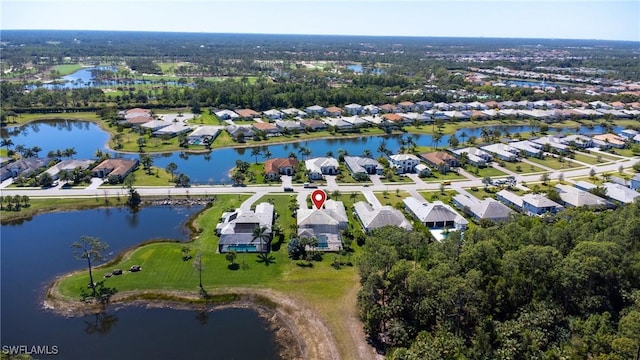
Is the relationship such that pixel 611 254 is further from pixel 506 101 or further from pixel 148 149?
pixel 506 101

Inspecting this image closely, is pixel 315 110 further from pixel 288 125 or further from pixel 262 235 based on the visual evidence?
pixel 262 235

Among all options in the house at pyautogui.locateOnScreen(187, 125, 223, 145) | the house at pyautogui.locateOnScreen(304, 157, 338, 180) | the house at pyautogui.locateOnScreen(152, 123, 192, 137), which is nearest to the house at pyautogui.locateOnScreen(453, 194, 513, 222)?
the house at pyautogui.locateOnScreen(304, 157, 338, 180)

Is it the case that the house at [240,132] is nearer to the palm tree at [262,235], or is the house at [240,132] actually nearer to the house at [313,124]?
the house at [313,124]

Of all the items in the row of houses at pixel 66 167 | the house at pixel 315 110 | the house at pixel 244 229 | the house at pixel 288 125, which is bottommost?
the house at pixel 244 229

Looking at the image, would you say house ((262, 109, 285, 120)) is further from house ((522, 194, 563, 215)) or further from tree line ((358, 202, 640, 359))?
tree line ((358, 202, 640, 359))

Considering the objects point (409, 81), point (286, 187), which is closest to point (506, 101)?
point (409, 81)

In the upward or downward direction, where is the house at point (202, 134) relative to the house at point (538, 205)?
upward

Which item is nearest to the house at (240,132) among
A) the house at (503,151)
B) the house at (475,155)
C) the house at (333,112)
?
the house at (333,112)

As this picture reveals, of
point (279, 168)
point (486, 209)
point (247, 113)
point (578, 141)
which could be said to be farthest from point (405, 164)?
point (247, 113)
